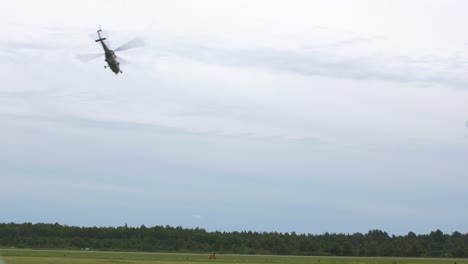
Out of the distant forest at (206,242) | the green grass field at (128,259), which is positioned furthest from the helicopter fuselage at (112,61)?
the distant forest at (206,242)

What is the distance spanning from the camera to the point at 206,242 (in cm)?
14762

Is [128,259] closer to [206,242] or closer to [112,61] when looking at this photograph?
[112,61]

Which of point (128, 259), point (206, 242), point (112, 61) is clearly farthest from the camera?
point (206, 242)

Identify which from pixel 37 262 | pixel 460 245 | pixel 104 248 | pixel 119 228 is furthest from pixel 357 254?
pixel 37 262

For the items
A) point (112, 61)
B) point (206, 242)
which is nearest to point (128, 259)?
point (112, 61)

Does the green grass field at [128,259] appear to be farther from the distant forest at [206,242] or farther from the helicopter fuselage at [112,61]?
the distant forest at [206,242]

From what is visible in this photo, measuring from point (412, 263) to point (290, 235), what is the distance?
6139 centimetres

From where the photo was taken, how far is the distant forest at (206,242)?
13412cm

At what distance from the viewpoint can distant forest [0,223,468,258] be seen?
440 ft

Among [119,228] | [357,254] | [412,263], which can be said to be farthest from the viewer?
[119,228]

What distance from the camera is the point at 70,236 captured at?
502 feet

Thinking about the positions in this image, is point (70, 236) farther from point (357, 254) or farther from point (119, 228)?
point (357, 254)

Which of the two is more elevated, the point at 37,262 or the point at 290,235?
the point at 290,235

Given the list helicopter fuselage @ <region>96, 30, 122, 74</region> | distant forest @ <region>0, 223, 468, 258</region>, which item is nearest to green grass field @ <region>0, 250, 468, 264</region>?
helicopter fuselage @ <region>96, 30, 122, 74</region>
